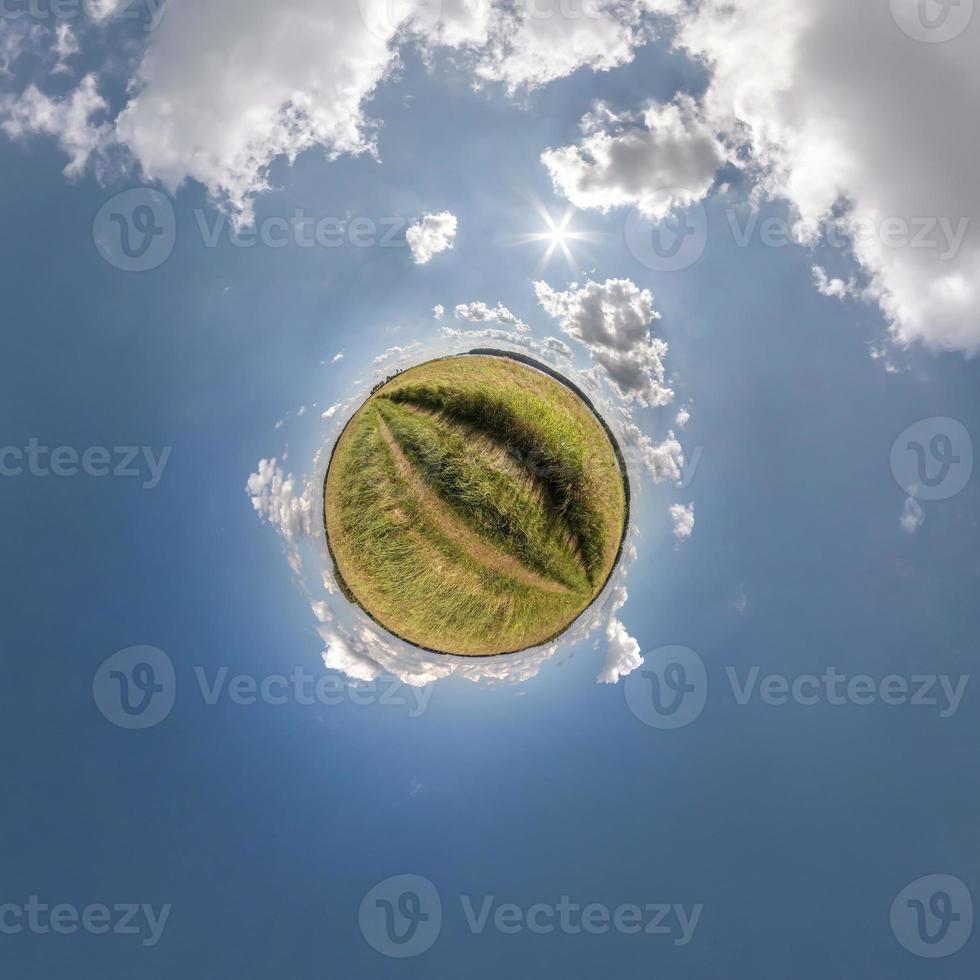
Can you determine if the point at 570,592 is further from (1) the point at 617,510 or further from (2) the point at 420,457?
(2) the point at 420,457

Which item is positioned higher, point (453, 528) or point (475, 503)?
point (475, 503)

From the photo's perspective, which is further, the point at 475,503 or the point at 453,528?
the point at 453,528

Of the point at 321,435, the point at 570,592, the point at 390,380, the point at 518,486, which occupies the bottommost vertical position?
the point at 570,592

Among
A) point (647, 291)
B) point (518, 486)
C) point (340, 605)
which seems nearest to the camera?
point (647, 291)

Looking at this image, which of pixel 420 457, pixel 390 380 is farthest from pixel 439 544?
pixel 390 380

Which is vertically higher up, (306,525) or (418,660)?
(306,525)

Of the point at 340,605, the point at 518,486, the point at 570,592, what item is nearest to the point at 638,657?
the point at 570,592

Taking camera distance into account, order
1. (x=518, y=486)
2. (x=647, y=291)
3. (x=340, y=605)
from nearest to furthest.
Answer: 1. (x=647, y=291)
2. (x=518, y=486)
3. (x=340, y=605)

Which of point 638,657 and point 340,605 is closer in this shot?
point 638,657
